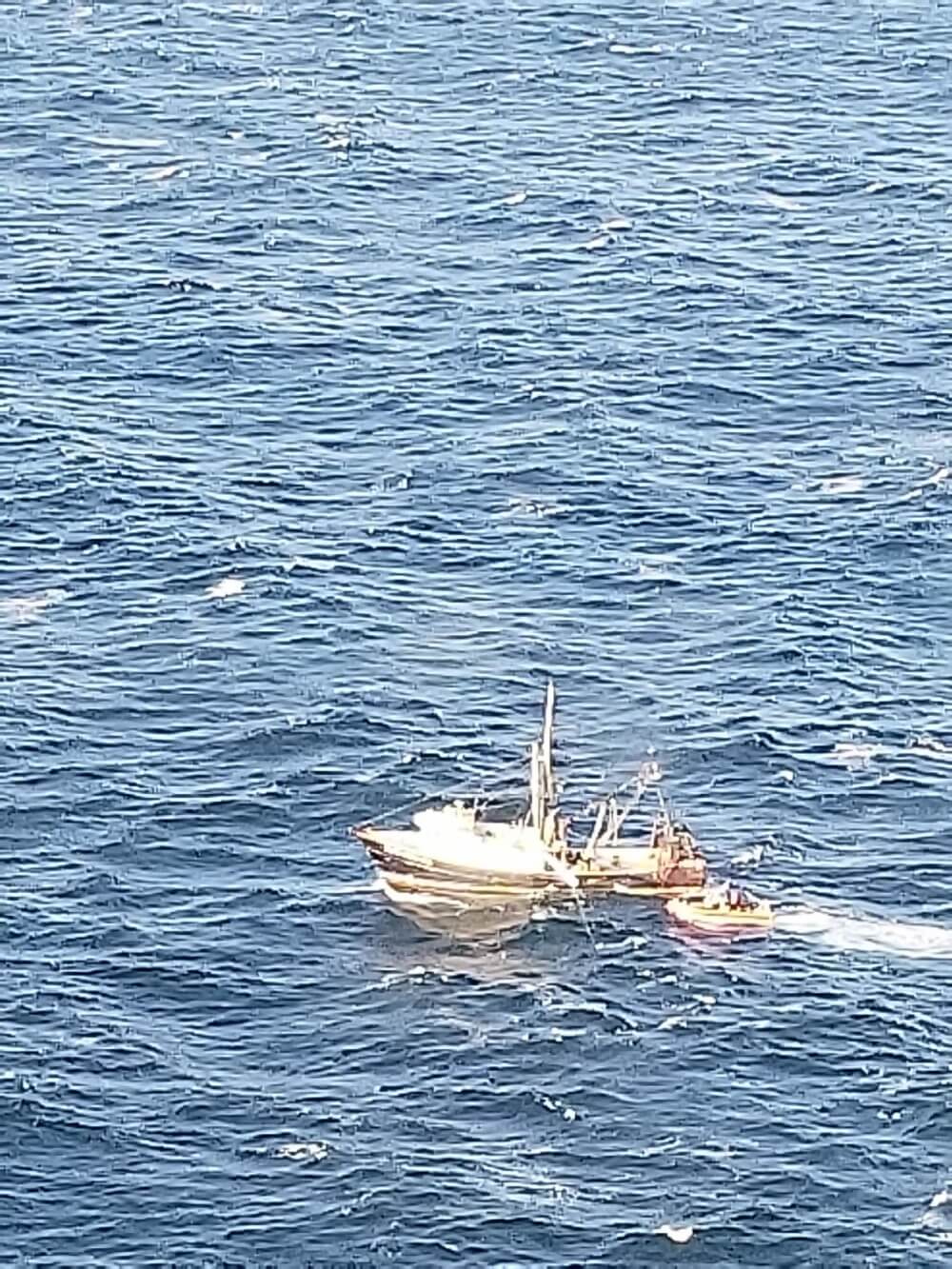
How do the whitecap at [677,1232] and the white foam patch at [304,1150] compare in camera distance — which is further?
the white foam patch at [304,1150]

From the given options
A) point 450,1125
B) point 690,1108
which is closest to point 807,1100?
point 690,1108

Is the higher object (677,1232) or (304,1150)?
(304,1150)

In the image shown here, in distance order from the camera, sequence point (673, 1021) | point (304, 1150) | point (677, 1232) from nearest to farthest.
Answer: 1. point (677, 1232)
2. point (304, 1150)
3. point (673, 1021)

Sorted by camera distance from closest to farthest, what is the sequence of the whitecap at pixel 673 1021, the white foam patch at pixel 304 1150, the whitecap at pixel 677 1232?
the whitecap at pixel 677 1232, the white foam patch at pixel 304 1150, the whitecap at pixel 673 1021

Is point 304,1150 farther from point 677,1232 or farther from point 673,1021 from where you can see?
point 673,1021

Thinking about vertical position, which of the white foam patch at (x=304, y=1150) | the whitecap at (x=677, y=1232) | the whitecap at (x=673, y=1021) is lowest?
the whitecap at (x=677, y=1232)

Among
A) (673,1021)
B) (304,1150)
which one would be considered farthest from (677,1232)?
(304,1150)

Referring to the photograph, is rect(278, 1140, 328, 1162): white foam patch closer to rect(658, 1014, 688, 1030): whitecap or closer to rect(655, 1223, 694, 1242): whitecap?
rect(655, 1223, 694, 1242): whitecap

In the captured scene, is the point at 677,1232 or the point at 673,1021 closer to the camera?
the point at 677,1232

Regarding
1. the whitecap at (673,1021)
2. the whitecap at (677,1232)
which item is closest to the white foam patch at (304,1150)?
the whitecap at (677,1232)

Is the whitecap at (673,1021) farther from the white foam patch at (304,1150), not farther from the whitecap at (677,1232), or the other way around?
the white foam patch at (304,1150)

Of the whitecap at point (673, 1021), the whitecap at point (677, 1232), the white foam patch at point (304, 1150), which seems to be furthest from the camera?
the whitecap at point (673, 1021)
